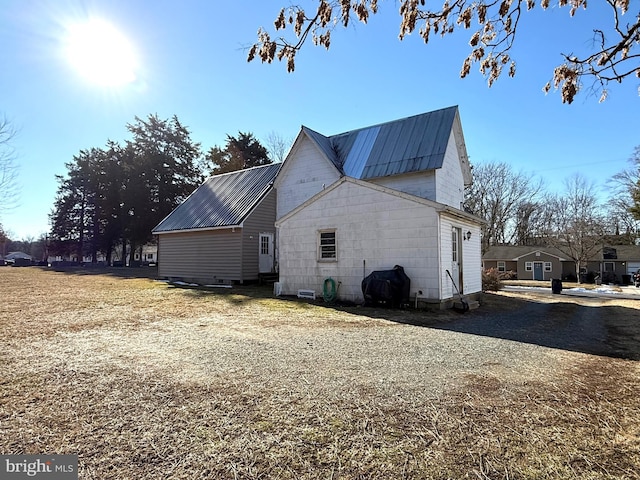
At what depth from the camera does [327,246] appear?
1271cm

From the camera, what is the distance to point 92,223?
41562 mm

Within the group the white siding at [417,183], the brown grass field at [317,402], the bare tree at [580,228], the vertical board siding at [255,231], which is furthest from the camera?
the bare tree at [580,228]

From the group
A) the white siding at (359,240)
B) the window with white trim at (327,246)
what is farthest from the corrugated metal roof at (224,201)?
the window with white trim at (327,246)

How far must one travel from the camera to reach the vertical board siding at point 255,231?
57.4 ft

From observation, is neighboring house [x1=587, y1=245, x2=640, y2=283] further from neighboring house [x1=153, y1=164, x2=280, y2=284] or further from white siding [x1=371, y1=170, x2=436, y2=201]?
A: neighboring house [x1=153, y1=164, x2=280, y2=284]

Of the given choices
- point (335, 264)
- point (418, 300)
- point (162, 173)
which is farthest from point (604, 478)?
point (162, 173)

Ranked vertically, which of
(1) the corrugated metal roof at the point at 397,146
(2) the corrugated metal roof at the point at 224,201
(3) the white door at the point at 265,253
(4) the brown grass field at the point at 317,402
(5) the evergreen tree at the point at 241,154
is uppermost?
(5) the evergreen tree at the point at 241,154

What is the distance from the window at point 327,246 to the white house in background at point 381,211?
0.12 ft

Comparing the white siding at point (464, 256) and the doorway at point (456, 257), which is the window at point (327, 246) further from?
the doorway at point (456, 257)

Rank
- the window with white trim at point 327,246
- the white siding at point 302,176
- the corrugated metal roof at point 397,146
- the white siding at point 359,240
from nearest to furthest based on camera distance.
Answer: the white siding at point 359,240
the window with white trim at point 327,246
the corrugated metal roof at point 397,146
the white siding at point 302,176

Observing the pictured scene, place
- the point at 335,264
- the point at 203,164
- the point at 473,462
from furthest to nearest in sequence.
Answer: the point at 203,164
the point at 335,264
the point at 473,462

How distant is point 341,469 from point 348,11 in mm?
4729

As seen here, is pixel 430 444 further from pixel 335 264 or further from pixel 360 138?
pixel 360 138

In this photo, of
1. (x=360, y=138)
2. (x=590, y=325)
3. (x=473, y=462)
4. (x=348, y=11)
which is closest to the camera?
(x=473, y=462)
